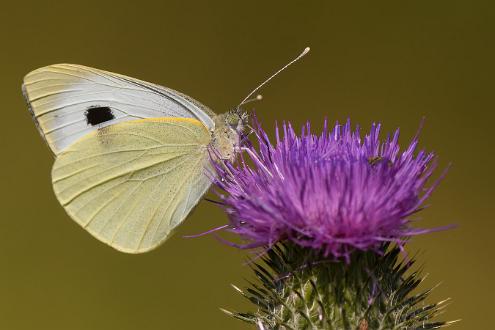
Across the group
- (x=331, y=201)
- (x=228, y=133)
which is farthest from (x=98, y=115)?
(x=331, y=201)

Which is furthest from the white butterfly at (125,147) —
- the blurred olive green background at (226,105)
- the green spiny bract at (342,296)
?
the blurred olive green background at (226,105)

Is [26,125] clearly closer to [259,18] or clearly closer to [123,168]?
[259,18]

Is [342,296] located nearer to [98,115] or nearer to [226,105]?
[98,115]

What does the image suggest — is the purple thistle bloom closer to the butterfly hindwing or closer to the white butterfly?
the white butterfly

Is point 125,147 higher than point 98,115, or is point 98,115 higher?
point 98,115

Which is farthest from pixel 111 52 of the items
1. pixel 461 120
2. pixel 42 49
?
pixel 461 120

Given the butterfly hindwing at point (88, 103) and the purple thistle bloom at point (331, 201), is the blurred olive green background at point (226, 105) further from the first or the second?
the purple thistle bloom at point (331, 201)
